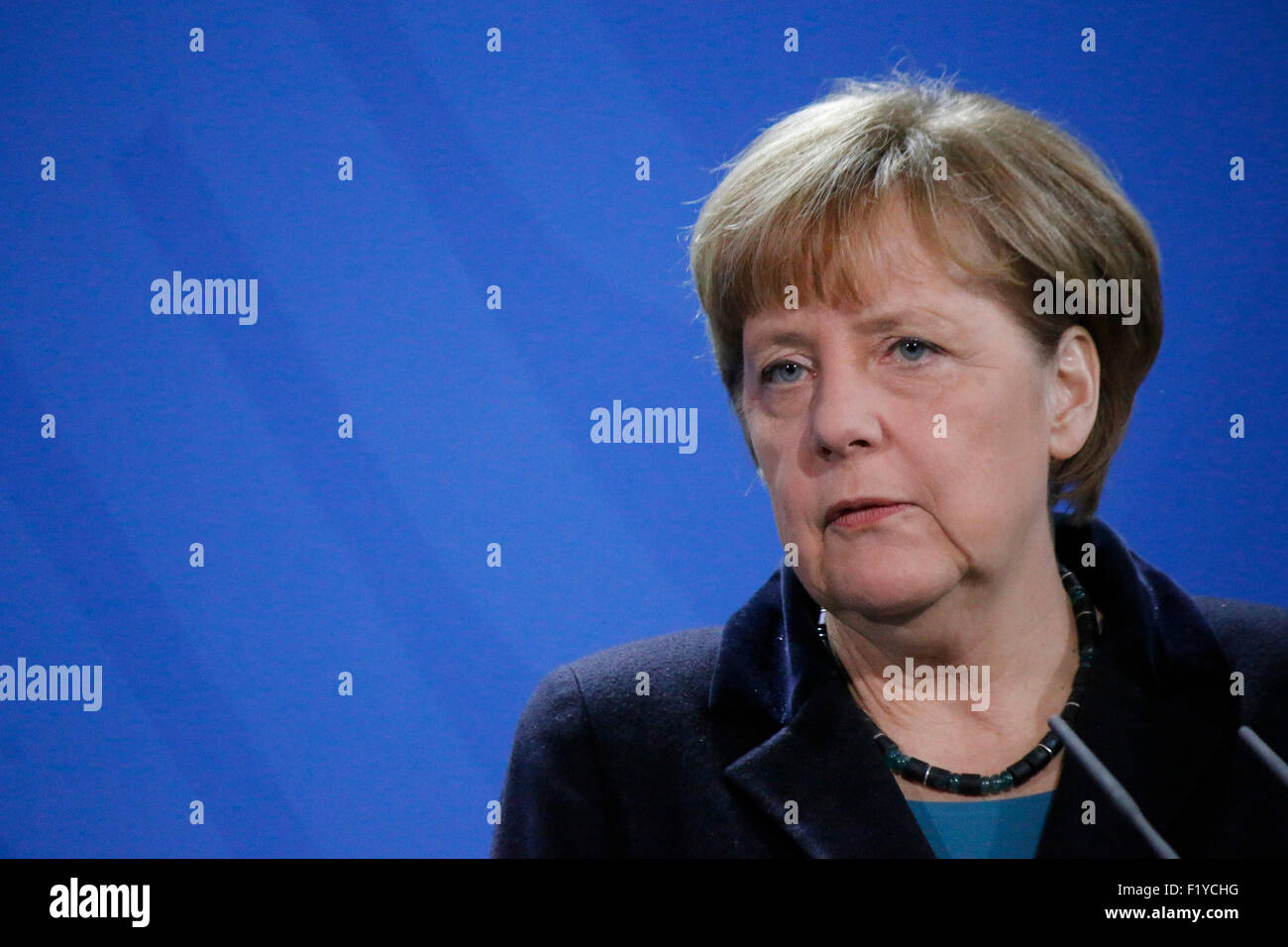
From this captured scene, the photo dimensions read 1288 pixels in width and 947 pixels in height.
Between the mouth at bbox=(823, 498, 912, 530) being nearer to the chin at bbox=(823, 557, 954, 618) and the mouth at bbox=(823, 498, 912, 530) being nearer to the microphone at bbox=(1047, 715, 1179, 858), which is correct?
the chin at bbox=(823, 557, 954, 618)

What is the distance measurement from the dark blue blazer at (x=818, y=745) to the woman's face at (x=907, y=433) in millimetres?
143

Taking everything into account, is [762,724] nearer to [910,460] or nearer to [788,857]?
[788,857]

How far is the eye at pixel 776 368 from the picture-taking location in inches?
44.9

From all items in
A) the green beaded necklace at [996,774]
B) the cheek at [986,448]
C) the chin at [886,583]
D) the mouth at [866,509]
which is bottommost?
the green beaded necklace at [996,774]

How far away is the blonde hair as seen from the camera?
109cm

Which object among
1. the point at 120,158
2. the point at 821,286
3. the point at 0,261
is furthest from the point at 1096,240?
the point at 0,261

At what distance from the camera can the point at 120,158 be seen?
1.45 m

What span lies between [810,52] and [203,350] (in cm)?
83

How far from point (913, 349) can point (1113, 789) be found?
429mm

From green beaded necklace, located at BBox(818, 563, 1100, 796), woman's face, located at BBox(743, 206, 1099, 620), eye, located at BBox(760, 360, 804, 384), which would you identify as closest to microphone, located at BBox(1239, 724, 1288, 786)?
green beaded necklace, located at BBox(818, 563, 1100, 796)

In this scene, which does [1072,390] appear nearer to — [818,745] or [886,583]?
[886,583]

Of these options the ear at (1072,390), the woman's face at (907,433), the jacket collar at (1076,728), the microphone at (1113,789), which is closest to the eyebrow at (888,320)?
the woman's face at (907,433)

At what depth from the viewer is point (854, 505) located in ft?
3.59

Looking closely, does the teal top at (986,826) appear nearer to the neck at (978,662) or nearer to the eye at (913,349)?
the neck at (978,662)
